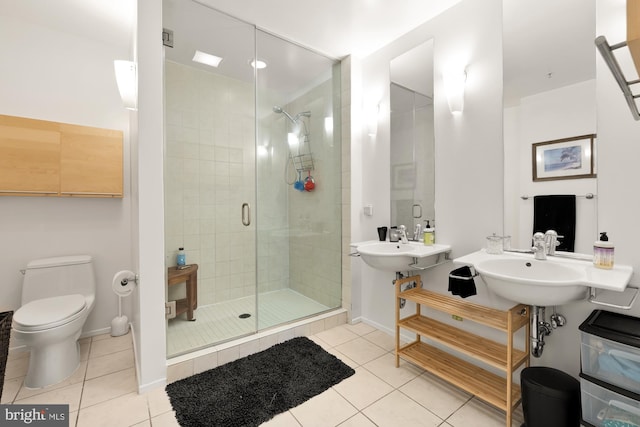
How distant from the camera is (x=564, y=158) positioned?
5.15 ft

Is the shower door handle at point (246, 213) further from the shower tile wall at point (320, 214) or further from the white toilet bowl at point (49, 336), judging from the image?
the white toilet bowl at point (49, 336)

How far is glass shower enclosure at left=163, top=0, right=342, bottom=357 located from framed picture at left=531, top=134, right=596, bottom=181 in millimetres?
1611

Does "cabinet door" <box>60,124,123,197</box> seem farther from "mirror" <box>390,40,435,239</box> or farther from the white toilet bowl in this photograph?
"mirror" <box>390,40,435,239</box>

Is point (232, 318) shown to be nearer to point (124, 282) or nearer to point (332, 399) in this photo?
point (124, 282)

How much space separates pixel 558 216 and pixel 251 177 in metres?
2.29

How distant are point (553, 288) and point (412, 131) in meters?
1.53

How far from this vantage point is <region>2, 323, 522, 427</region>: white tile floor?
60.3 inches

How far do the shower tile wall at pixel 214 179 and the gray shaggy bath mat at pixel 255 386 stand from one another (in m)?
0.67

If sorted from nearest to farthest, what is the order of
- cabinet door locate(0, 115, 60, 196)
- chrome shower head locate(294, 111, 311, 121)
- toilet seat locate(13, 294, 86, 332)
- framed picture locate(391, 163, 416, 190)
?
1. toilet seat locate(13, 294, 86, 332)
2. cabinet door locate(0, 115, 60, 196)
3. framed picture locate(391, 163, 416, 190)
4. chrome shower head locate(294, 111, 311, 121)

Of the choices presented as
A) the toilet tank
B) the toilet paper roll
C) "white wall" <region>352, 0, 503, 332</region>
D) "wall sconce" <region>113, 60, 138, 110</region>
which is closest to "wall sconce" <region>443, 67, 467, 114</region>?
"white wall" <region>352, 0, 503, 332</region>

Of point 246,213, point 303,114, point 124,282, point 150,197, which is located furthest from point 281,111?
point 124,282

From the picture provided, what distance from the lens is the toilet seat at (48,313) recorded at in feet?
5.63

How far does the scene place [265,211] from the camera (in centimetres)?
269

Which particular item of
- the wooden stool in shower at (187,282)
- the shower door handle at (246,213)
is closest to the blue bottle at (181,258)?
the wooden stool in shower at (187,282)
